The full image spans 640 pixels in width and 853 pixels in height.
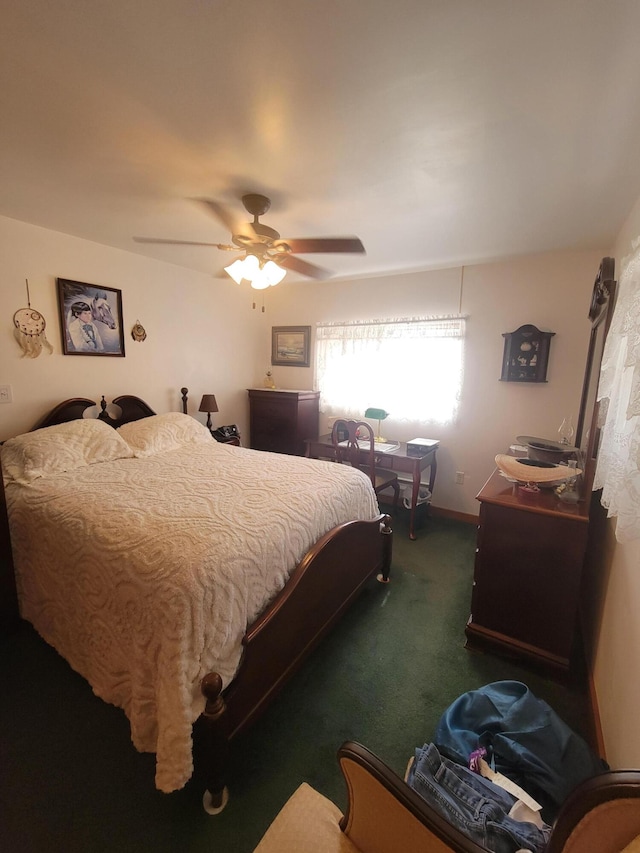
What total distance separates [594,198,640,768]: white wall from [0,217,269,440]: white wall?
11.3 ft

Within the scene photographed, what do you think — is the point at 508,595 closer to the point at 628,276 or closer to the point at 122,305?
the point at 628,276

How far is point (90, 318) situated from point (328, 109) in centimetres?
238

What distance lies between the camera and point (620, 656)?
130 centimetres

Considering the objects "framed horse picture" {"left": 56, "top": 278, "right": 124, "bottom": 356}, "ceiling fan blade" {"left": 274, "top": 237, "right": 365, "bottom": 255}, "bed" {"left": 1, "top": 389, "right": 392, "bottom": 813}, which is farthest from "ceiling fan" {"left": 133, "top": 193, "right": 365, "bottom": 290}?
"framed horse picture" {"left": 56, "top": 278, "right": 124, "bottom": 356}

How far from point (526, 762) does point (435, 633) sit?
819mm

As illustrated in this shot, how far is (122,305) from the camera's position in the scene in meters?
3.02

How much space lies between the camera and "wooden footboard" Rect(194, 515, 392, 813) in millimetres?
1172

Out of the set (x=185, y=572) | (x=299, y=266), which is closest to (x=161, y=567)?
(x=185, y=572)

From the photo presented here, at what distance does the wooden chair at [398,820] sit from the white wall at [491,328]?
2.93 meters

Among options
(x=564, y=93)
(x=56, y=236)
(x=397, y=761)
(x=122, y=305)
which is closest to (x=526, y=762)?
(x=397, y=761)

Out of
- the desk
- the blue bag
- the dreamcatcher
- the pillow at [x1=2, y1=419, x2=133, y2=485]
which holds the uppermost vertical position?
the dreamcatcher

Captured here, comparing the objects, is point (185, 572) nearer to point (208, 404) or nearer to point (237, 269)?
point (237, 269)

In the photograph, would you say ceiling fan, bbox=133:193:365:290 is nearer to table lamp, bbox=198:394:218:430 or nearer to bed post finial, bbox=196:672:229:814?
table lamp, bbox=198:394:218:430

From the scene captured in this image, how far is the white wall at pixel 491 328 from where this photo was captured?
9.36ft
